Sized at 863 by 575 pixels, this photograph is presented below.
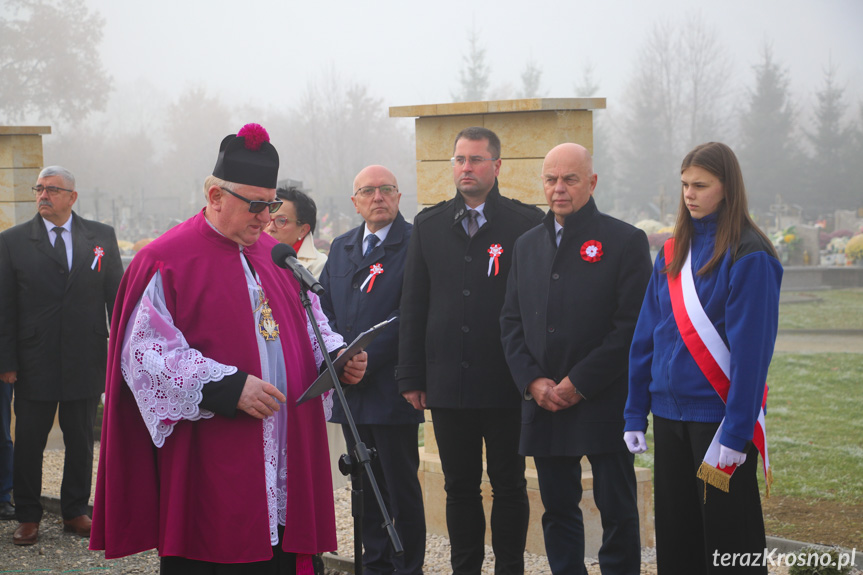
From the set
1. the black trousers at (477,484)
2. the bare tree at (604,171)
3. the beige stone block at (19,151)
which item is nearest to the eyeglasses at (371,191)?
the black trousers at (477,484)

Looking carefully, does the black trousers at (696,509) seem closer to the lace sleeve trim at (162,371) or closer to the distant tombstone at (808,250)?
the lace sleeve trim at (162,371)

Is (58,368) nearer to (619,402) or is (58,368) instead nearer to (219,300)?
(219,300)

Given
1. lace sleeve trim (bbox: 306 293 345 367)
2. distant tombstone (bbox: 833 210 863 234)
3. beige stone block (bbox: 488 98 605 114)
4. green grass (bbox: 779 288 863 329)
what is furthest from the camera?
distant tombstone (bbox: 833 210 863 234)

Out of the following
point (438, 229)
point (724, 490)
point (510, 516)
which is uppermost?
point (438, 229)

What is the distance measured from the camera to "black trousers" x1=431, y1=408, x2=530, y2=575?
4285 mm

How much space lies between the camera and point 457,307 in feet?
14.4

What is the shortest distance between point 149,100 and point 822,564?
8801 cm

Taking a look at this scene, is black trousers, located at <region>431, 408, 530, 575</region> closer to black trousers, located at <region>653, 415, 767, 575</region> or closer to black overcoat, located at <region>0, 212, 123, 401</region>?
black trousers, located at <region>653, 415, 767, 575</region>

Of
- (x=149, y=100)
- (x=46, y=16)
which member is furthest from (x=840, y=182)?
(x=149, y=100)

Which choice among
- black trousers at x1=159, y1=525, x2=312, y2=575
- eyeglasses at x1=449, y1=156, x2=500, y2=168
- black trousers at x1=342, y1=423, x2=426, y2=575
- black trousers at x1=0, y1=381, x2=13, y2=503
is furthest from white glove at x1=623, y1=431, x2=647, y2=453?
Result: black trousers at x1=0, y1=381, x2=13, y2=503

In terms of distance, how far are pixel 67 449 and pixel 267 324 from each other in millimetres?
3297

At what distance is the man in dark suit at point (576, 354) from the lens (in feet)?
12.8

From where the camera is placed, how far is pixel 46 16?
54.6 meters

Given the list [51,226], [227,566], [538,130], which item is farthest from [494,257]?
[51,226]
